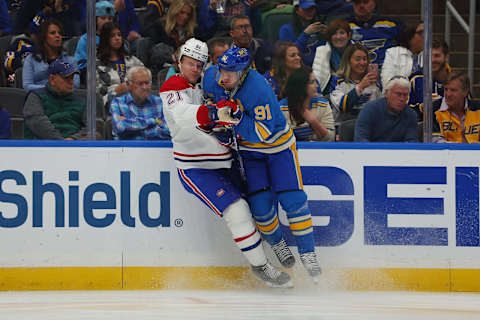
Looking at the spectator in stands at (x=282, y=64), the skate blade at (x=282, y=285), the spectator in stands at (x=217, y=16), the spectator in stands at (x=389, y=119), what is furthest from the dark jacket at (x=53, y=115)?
the spectator in stands at (x=389, y=119)

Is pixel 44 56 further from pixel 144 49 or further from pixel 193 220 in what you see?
pixel 193 220

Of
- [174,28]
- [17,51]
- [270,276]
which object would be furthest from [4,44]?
[270,276]

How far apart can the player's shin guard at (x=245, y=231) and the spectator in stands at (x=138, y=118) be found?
689mm

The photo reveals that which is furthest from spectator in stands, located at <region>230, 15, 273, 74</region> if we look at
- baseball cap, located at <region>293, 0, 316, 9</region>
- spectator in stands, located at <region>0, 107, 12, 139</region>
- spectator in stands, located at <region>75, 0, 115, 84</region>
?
spectator in stands, located at <region>0, 107, 12, 139</region>

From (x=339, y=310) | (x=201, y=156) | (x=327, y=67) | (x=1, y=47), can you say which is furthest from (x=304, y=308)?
(x=1, y=47)

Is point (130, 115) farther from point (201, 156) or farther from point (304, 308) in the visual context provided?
point (304, 308)

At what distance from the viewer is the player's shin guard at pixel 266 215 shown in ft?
13.9

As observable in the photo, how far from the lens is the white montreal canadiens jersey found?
4078 millimetres

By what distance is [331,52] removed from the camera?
4.66 m

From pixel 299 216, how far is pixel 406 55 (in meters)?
1.24

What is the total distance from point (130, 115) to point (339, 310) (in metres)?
1.73

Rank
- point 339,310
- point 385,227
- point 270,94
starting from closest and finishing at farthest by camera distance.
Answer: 1. point 339,310
2. point 270,94
3. point 385,227

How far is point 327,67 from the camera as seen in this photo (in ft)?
15.2

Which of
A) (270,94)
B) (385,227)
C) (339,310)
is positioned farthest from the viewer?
(385,227)
